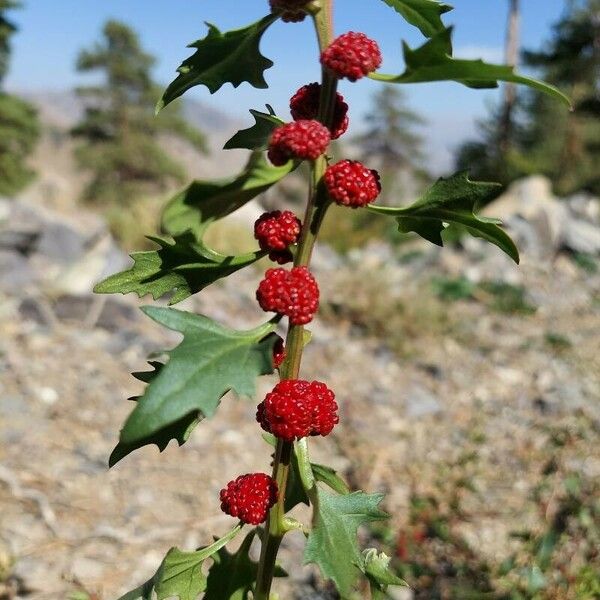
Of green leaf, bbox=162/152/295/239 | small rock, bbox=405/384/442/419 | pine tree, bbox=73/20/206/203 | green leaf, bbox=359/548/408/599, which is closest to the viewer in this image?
green leaf, bbox=162/152/295/239

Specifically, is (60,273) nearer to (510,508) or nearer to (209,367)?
(510,508)

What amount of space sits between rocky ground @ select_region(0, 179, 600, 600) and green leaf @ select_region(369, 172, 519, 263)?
1.79 meters

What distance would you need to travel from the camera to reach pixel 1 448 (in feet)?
10.2

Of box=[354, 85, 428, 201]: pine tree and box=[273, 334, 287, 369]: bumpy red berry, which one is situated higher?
box=[354, 85, 428, 201]: pine tree

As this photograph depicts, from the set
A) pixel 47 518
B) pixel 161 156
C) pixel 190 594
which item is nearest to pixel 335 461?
pixel 47 518

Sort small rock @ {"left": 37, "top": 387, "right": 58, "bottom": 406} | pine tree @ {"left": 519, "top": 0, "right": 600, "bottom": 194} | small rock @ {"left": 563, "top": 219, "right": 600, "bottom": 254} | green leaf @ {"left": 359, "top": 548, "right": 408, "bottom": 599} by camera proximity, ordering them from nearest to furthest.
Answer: green leaf @ {"left": 359, "top": 548, "right": 408, "bottom": 599}
small rock @ {"left": 37, "top": 387, "right": 58, "bottom": 406}
small rock @ {"left": 563, "top": 219, "right": 600, "bottom": 254}
pine tree @ {"left": 519, "top": 0, "right": 600, "bottom": 194}

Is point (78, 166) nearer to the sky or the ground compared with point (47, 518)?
nearer to the sky

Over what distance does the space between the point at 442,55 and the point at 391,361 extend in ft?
13.5

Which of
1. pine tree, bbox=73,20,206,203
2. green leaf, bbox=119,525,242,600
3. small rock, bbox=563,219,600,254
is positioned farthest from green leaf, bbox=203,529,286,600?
pine tree, bbox=73,20,206,203

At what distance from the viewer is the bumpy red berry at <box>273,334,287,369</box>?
1011 mm

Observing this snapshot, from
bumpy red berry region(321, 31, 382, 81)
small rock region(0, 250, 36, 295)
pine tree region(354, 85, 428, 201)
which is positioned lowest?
bumpy red berry region(321, 31, 382, 81)

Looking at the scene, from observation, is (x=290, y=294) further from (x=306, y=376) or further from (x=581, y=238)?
(x=581, y=238)

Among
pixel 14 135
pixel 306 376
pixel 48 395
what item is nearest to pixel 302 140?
pixel 48 395

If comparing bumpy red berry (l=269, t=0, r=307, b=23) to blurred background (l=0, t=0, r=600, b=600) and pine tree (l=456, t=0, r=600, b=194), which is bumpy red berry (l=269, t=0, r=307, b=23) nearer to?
blurred background (l=0, t=0, r=600, b=600)
